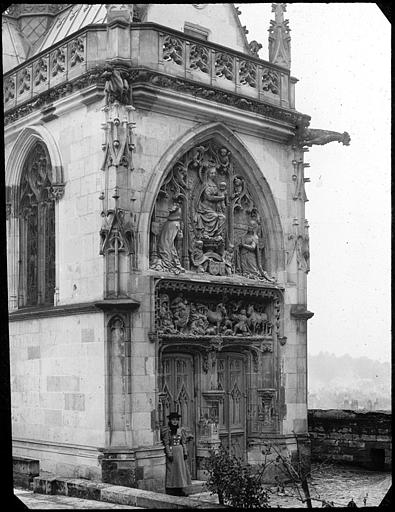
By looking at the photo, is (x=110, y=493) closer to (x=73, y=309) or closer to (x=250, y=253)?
(x=73, y=309)

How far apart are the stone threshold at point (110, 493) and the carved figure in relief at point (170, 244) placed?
375 centimetres

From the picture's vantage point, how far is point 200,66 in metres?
15.6

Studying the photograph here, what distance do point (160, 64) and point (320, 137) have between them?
169 inches

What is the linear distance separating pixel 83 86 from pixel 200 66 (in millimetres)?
2277

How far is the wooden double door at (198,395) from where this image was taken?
15016 millimetres

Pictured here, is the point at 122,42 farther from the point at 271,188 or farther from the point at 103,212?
the point at 271,188

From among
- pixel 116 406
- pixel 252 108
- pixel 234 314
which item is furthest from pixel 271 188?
pixel 116 406

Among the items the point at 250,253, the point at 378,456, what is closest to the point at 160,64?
the point at 250,253

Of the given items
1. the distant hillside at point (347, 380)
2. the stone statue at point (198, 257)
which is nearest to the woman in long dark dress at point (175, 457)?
the stone statue at point (198, 257)

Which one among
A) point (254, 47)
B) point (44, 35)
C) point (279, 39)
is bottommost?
point (254, 47)

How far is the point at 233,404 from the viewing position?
53.5 feet

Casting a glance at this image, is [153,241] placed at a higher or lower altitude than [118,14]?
lower

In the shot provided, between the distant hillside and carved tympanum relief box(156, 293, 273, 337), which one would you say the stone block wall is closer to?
carved tympanum relief box(156, 293, 273, 337)

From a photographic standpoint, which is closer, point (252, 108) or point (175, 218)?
point (175, 218)
